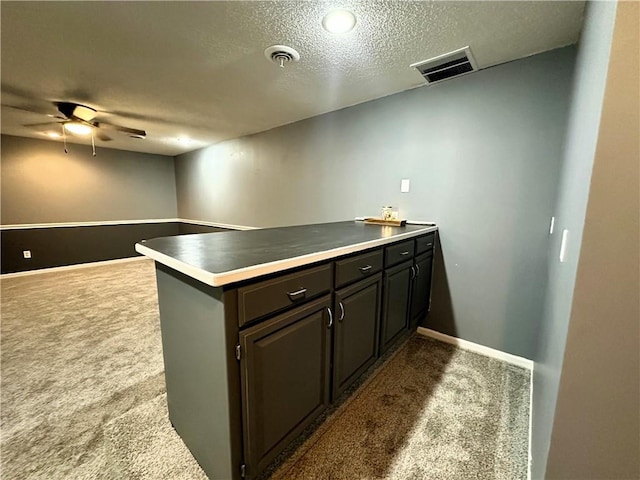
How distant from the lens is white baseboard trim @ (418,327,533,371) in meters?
2.04

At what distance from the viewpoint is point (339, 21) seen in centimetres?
151

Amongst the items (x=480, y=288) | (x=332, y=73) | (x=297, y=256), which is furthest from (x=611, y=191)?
(x=332, y=73)

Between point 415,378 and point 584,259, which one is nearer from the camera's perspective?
point 584,259

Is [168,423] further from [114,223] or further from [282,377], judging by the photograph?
[114,223]

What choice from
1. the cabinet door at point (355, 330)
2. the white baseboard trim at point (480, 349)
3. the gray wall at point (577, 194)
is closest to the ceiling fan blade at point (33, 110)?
the cabinet door at point (355, 330)

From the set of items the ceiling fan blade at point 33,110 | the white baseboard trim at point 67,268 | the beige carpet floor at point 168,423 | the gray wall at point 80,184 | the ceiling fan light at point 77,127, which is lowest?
the beige carpet floor at point 168,423

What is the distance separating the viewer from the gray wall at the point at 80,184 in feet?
13.6

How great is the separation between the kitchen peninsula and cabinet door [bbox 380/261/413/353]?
0.66ft

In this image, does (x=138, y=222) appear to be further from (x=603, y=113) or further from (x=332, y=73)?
(x=603, y=113)

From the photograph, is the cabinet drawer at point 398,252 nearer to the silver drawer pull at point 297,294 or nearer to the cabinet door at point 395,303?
the cabinet door at point 395,303

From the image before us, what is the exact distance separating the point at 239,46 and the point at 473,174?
1.95 meters

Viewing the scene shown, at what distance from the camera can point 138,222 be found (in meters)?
5.42

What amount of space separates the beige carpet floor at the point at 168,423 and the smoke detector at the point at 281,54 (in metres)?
2.28

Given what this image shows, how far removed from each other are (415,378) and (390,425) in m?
0.48
